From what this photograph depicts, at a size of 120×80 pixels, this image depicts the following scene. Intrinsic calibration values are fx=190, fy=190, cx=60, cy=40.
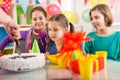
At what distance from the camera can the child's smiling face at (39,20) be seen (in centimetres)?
138

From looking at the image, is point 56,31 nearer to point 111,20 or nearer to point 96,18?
point 96,18

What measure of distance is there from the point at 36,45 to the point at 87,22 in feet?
1.37

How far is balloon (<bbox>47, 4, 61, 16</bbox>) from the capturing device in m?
1.39

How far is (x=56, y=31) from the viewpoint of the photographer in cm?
137

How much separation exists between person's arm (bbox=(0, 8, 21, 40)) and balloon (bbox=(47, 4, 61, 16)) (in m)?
0.26

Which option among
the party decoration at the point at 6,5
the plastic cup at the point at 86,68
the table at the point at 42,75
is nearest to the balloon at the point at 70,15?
the party decoration at the point at 6,5

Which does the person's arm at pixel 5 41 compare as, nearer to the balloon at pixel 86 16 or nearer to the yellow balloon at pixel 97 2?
the balloon at pixel 86 16

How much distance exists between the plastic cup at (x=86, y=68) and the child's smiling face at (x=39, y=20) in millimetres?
666

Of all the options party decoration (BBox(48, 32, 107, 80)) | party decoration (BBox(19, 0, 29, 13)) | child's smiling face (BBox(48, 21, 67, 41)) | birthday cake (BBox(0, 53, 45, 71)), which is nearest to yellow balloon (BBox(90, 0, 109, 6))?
child's smiling face (BBox(48, 21, 67, 41))

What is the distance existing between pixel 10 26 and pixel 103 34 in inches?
27.2

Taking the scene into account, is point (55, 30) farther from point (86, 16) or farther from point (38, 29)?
point (86, 16)

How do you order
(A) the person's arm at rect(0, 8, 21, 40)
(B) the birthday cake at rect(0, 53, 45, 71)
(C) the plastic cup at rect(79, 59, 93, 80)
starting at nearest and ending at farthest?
(C) the plastic cup at rect(79, 59, 93, 80) → (B) the birthday cake at rect(0, 53, 45, 71) → (A) the person's arm at rect(0, 8, 21, 40)

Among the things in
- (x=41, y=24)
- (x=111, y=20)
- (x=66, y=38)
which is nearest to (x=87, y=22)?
(x=111, y=20)

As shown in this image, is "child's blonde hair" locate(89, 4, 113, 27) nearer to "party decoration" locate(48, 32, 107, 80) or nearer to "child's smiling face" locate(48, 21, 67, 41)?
"child's smiling face" locate(48, 21, 67, 41)
